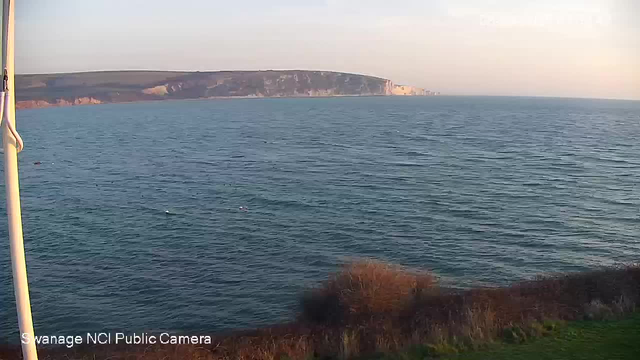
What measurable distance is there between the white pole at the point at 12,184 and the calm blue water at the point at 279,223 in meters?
13.9

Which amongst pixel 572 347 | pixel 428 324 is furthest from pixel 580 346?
pixel 428 324

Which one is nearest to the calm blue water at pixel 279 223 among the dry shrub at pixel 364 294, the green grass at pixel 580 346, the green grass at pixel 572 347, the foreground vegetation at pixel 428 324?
the dry shrub at pixel 364 294

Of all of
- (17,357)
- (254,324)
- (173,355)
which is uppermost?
(173,355)

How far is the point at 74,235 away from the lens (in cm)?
3081

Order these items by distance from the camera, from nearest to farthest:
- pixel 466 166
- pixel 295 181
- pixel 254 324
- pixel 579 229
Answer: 1. pixel 254 324
2. pixel 579 229
3. pixel 295 181
4. pixel 466 166

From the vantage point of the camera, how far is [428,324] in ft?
48.6

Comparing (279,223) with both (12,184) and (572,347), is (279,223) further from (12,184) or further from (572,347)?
(12,184)

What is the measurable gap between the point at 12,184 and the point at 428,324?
1149cm

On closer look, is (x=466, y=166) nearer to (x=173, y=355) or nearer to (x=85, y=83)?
(x=173, y=355)

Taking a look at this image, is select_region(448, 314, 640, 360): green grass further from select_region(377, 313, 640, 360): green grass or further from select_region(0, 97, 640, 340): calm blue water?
select_region(0, 97, 640, 340): calm blue water

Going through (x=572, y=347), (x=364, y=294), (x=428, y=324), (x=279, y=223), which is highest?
(x=572, y=347)

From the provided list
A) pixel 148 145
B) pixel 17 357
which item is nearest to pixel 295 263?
pixel 17 357

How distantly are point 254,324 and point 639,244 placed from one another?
21.4 m

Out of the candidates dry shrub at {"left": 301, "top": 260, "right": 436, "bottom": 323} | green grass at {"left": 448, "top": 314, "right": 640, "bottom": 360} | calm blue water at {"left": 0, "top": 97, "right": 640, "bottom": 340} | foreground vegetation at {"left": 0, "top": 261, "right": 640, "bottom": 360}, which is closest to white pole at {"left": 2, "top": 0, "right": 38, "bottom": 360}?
foreground vegetation at {"left": 0, "top": 261, "right": 640, "bottom": 360}
